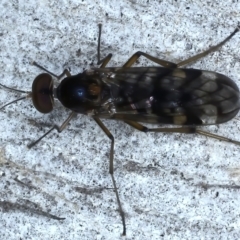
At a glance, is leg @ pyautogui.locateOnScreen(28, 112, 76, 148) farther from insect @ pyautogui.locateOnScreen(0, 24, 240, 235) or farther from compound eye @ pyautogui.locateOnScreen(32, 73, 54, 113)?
compound eye @ pyautogui.locateOnScreen(32, 73, 54, 113)

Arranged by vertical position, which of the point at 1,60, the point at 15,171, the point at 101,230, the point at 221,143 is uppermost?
the point at 1,60

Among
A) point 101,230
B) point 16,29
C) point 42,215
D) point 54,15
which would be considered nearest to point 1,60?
point 16,29

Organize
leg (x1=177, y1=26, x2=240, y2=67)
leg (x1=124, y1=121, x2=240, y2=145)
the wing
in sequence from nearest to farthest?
1. the wing
2. leg (x1=124, y1=121, x2=240, y2=145)
3. leg (x1=177, y1=26, x2=240, y2=67)

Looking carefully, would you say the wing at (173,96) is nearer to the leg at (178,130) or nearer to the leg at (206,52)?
the leg at (178,130)

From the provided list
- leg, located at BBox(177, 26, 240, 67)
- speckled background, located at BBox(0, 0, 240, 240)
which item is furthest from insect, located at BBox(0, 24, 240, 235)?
speckled background, located at BBox(0, 0, 240, 240)

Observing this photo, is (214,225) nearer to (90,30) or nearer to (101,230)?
(101,230)

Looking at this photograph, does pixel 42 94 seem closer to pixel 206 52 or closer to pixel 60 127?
pixel 60 127
